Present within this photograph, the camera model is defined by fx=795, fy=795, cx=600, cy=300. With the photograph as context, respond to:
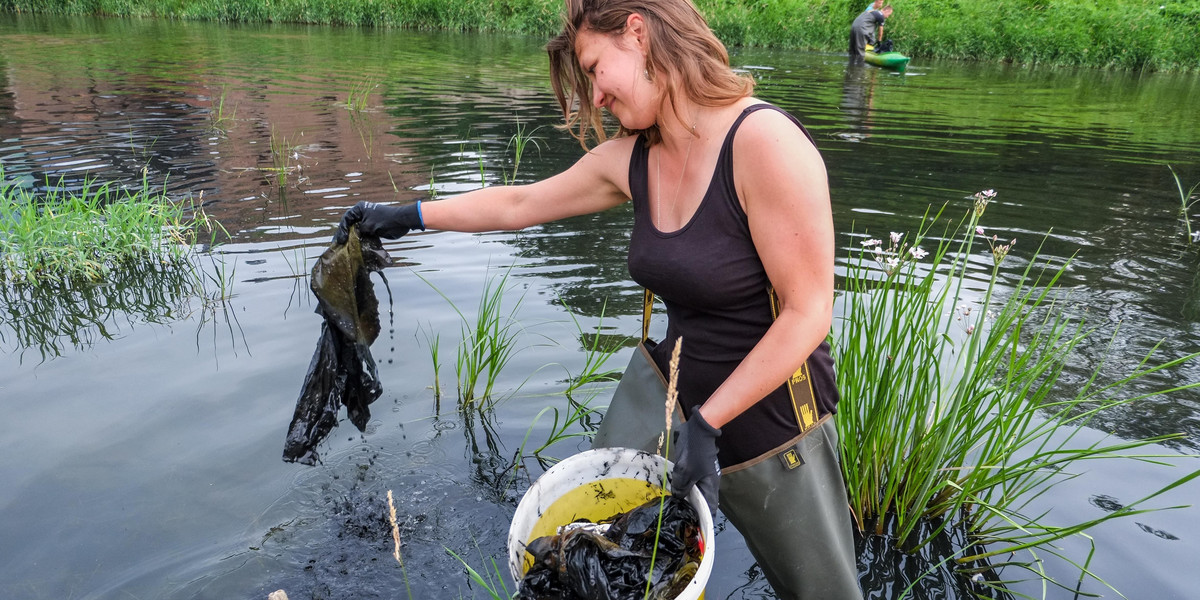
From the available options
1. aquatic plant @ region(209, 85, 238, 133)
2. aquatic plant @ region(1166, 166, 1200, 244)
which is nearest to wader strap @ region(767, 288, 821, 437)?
aquatic plant @ region(1166, 166, 1200, 244)

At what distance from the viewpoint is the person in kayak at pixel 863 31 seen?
1953cm

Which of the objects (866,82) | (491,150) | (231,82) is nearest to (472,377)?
(491,150)

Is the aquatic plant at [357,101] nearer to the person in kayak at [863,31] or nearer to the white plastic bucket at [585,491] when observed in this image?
the white plastic bucket at [585,491]

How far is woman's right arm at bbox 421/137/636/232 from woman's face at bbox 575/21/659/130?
1.09 ft

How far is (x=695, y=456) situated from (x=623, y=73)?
96cm

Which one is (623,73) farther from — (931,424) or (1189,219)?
(1189,219)

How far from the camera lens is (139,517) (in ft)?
10.1

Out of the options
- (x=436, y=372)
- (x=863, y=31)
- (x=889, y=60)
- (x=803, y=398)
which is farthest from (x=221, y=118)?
(x=863, y=31)

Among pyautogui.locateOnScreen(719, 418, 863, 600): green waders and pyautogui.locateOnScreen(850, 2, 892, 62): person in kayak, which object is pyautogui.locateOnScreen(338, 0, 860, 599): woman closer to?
pyautogui.locateOnScreen(719, 418, 863, 600): green waders

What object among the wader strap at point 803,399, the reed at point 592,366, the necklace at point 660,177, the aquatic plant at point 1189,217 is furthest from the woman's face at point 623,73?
the aquatic plant at point 1189,217

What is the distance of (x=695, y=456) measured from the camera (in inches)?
73.9

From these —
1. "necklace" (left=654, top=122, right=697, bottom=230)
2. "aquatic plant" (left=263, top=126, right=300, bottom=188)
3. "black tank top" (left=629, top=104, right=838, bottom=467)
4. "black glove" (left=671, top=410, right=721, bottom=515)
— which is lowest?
"aquatic plant" (left=263, top=126, right=300, bottom=188)

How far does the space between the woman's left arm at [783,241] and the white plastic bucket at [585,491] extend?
1.09 ft

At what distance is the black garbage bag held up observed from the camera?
256 centimetres
